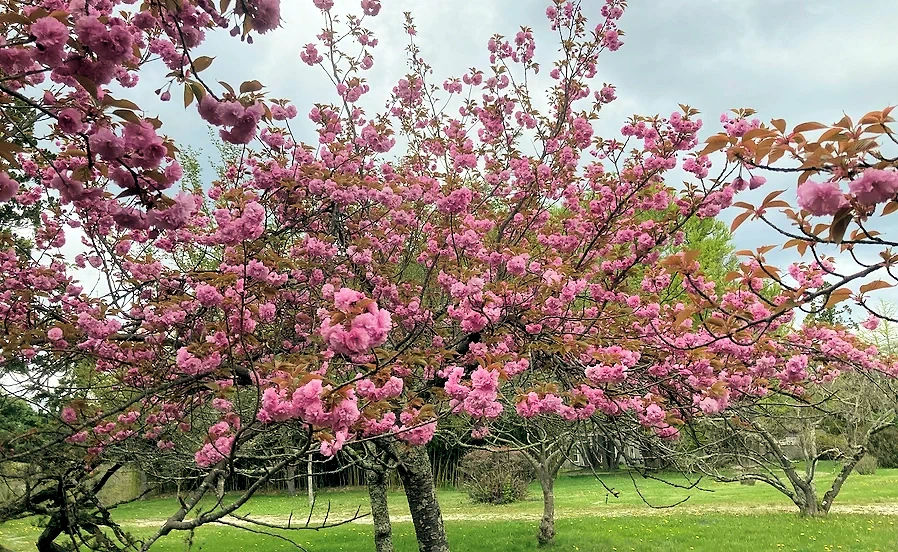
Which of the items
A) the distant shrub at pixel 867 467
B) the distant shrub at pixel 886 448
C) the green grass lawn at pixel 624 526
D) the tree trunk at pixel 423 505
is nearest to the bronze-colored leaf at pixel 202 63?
the tree trunk at pixel 423 505

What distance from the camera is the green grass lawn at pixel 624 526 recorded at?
8875mm

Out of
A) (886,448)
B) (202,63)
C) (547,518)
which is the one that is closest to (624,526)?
(547,518)

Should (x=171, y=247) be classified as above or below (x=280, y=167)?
below

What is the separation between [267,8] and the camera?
1752mm

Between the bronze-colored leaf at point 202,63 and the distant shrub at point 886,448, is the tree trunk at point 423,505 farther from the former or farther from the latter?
the distant shrub at point 886,448

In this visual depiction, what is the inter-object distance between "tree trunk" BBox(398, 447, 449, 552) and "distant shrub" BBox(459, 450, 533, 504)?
456 inches

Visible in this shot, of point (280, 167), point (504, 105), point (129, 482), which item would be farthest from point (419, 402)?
point (129, 482)

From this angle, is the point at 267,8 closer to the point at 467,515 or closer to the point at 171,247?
the point at 171,247

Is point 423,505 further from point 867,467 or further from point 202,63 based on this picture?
point 867,467

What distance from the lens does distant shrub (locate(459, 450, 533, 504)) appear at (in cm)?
1695

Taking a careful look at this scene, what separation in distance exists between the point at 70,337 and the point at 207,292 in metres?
1.34

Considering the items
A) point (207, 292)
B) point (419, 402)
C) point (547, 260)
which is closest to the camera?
point (419, 402)

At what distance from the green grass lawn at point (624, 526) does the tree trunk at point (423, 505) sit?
5.03ft

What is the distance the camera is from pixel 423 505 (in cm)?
524
